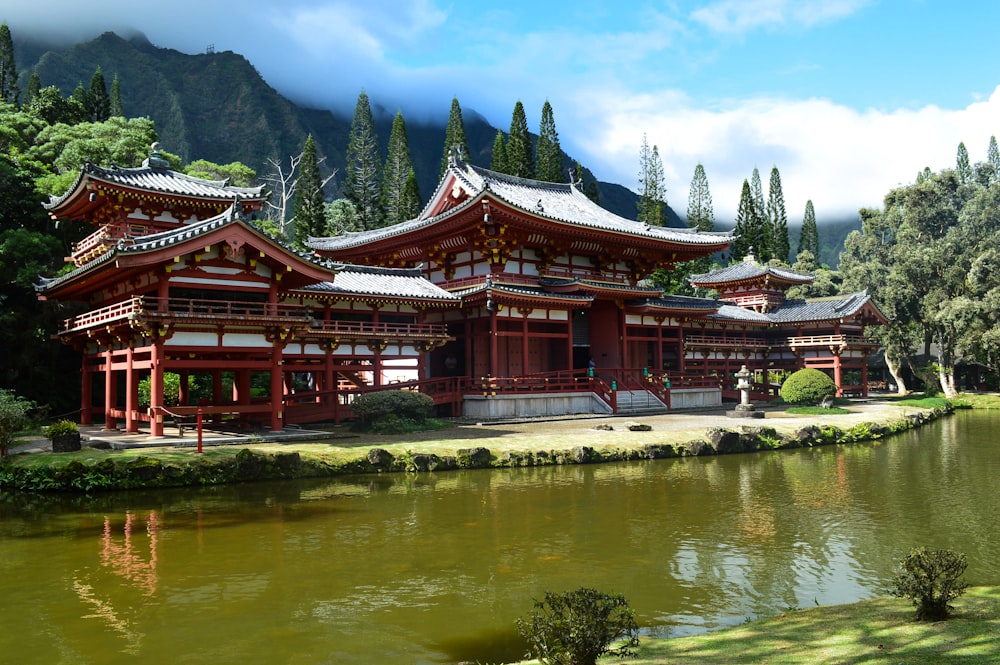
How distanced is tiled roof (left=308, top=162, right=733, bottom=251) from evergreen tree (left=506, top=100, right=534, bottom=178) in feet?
87.5

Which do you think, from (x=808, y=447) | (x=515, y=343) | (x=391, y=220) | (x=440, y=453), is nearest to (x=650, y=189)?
(x=391, y=220)

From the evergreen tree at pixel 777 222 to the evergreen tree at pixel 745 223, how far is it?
3.81 meters

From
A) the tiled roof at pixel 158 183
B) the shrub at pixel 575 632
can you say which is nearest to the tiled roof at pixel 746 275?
the tiled roof at pixel 158 183

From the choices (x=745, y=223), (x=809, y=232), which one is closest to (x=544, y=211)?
(x=745, y=223)

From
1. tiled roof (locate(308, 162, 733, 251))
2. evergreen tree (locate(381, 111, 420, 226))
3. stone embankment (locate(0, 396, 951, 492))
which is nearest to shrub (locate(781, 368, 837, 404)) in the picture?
stone embankment (locate(0, 396, 951, 492))

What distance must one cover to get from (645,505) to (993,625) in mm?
8140

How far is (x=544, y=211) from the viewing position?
3494cm

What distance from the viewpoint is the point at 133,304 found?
1988 cm

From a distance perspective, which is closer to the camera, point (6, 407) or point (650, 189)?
point (6, 407)

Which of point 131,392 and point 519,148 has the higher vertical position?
point 519,148

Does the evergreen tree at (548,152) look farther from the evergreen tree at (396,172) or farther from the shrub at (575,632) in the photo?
the shrub at (575,632)

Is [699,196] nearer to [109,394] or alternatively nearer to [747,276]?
[747,276]

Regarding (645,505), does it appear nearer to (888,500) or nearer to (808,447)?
(888,500)

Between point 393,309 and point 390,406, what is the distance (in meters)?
7.01
